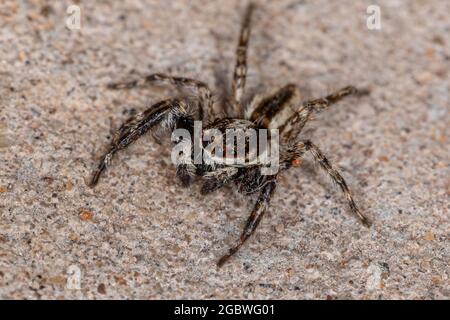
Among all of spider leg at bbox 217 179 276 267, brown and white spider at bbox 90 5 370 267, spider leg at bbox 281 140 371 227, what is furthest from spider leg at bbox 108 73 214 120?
spider leg at bbox 217 179 276 267

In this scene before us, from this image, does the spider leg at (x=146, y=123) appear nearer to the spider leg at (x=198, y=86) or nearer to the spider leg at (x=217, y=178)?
the spider leg at (x=198, y=86)

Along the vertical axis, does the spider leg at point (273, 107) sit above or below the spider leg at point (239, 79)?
below

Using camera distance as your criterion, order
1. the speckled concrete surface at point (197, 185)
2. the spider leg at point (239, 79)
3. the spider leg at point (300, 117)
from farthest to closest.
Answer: the spider leg at point (239, 79)
the spider leg at point (300, 117)
the speckled concrete surface at point (197, 185)

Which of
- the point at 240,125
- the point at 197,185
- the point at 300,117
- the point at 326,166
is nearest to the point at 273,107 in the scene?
the point at 300,117

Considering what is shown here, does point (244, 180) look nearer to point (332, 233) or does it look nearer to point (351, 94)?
point (332, 233)

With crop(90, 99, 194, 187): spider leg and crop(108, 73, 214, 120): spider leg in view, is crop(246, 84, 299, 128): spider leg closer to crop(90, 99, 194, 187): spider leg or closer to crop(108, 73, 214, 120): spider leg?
crop(108, 73, 214, 120): spider leg

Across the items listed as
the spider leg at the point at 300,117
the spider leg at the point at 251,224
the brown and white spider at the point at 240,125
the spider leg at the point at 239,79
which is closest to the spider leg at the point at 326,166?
the brown and white spider at the point at 240,125

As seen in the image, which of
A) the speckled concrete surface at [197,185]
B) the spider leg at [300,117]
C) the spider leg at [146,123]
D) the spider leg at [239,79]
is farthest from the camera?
the spider leg at [239,79]
